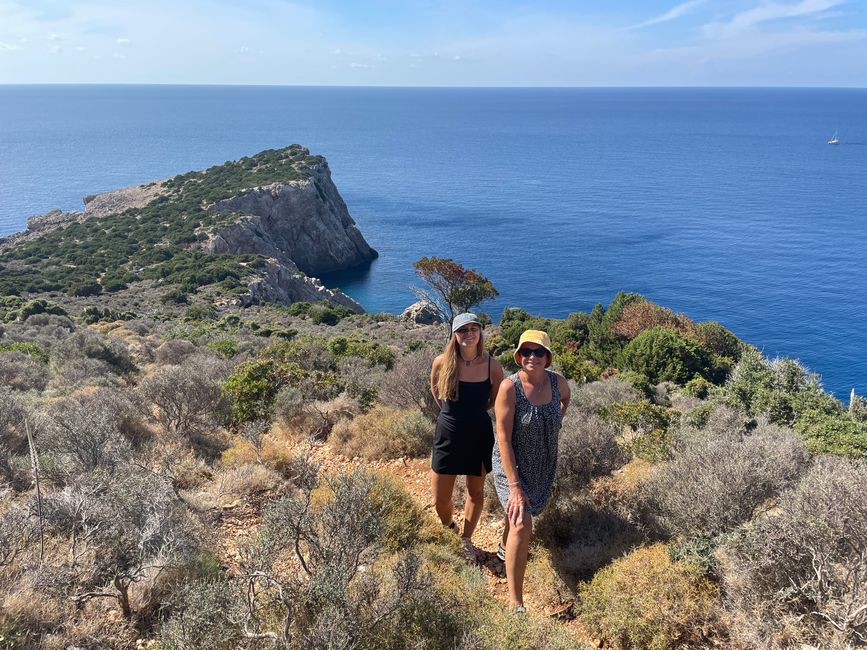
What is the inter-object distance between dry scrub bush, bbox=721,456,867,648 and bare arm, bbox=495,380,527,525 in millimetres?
1450

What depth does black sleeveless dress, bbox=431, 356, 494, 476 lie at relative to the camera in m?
4.55

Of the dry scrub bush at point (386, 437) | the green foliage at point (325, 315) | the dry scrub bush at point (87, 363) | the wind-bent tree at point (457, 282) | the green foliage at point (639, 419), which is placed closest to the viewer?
the dry scrub bush at point (386, 437)

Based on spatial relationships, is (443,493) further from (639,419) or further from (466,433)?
(639,419)

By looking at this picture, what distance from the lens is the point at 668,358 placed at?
19.2 m

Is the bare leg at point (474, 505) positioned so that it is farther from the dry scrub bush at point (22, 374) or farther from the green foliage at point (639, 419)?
the dry scrub bush at point (22, 374)

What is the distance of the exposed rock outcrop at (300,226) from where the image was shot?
1960 inches

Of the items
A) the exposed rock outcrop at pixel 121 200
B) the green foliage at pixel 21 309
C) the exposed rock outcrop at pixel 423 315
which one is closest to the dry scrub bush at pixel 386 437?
the green foliage at pixel 21 309

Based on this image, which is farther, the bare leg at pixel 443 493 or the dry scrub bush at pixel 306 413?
the dry scrub bush at pixel 306 413

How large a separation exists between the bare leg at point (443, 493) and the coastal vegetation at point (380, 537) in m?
0.13

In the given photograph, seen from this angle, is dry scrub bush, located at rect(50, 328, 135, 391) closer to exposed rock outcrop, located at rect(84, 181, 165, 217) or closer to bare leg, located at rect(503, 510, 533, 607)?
bare leg, located at rect(503, 510, 533, 607)

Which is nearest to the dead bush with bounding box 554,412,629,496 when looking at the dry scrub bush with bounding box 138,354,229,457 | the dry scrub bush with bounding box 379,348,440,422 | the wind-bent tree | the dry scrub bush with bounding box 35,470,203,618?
the dry scrub bush with bounding box 379,348,440,422

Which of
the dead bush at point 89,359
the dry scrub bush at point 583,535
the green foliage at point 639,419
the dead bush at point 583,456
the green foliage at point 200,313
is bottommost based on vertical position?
the green foliage at point 200,313

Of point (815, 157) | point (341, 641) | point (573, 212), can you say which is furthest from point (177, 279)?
point (815, 157)

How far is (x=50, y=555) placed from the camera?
155 inches
